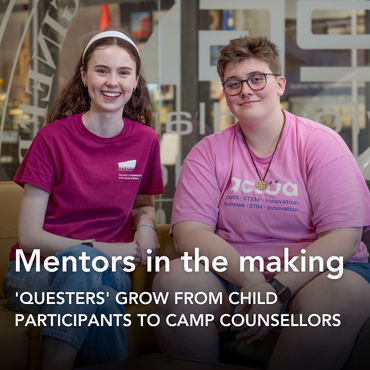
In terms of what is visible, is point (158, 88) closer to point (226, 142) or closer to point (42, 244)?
point (226, 142)

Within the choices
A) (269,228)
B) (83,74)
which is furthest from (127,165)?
(269,228)

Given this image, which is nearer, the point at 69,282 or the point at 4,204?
the point at 69,282

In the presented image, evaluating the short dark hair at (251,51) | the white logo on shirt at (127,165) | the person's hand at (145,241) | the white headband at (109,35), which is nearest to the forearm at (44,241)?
the person's hand at (145,241)

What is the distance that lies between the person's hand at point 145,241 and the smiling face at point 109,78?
0.53 m

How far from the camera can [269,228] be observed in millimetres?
1750

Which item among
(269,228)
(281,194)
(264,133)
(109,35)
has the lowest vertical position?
(269,228)

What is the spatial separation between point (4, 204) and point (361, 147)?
2.80 m

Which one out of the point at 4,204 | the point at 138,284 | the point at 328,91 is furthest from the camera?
the point at 328,91

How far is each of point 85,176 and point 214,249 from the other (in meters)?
0.63

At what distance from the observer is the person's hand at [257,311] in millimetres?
1490

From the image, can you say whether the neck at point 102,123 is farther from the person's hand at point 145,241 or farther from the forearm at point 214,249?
the forearm at point 214,249

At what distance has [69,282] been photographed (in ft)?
4.96

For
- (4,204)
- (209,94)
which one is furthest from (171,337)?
(209,94)

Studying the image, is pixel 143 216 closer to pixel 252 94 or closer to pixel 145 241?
pixel 145 241
